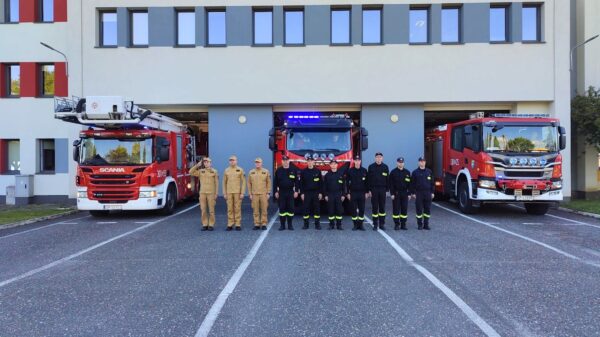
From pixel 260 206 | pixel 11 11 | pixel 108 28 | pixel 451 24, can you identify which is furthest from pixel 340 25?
pixel 11 11

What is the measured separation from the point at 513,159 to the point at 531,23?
383 inches

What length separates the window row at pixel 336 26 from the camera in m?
18.7

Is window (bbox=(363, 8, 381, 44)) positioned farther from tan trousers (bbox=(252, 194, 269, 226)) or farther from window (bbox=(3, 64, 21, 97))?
window (bbox=(3, 64, 21, 97))

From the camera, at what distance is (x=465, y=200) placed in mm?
13375

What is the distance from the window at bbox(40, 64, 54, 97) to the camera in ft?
65.1

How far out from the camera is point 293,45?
18.4 m

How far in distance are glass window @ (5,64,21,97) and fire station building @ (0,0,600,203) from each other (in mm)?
802

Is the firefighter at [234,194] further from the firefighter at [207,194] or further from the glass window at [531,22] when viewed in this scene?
the glass window at [531,22]

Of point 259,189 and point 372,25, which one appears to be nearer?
point 259,189

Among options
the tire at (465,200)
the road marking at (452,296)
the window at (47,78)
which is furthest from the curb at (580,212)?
the window at (47,78)

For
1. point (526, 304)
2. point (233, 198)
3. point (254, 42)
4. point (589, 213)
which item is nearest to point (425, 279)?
point (526, 304)

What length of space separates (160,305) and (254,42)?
50.4 ft

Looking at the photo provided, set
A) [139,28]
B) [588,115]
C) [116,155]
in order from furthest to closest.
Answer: [139,28] → [588,115] → [116,155]

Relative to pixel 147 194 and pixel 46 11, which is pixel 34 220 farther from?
pixel 46 11
